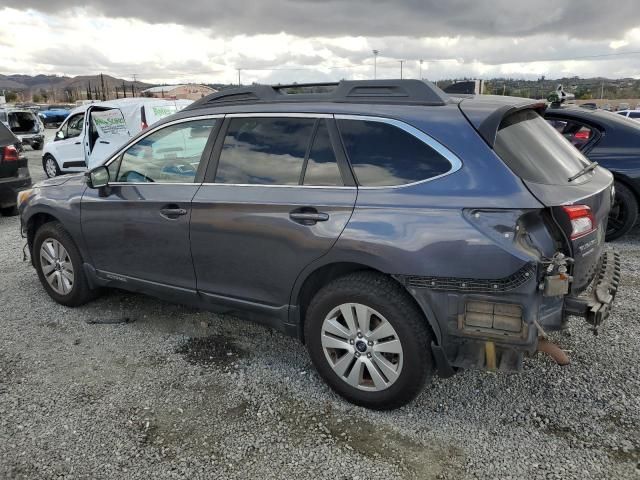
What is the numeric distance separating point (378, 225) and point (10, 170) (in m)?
7.67

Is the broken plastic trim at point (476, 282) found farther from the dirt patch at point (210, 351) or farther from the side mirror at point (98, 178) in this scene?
the side mirror at point (98, 178)

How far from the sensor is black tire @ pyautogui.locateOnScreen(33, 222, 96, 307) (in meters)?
4.54

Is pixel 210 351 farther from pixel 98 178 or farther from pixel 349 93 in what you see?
pixel 349 93

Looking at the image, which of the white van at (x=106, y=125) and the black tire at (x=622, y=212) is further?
the white van at (x=106, y=125)

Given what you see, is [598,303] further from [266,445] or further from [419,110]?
[266,445]

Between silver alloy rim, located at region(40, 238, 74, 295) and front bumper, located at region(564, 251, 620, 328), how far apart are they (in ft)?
Result: 13.0

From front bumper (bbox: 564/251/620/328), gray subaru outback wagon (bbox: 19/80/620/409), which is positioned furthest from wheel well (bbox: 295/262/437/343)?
front bumper (bbox: 564/251/620/328)

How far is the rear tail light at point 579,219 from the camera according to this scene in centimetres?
273

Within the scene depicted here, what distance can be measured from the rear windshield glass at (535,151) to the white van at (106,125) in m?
8.08

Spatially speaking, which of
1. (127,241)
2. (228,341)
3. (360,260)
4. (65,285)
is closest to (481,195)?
(360,260)

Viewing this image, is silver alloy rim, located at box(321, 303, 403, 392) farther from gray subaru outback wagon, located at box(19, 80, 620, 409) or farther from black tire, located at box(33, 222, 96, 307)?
black tire, located at box(33, 222, 96, 307)

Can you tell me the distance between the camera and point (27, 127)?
21375 millimetres

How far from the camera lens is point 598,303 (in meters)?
2.85

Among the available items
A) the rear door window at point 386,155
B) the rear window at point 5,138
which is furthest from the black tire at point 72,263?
A: the rear window at point 5,138
